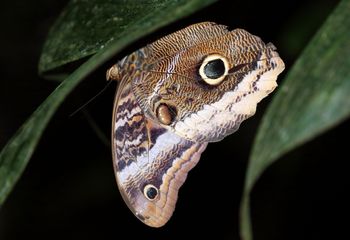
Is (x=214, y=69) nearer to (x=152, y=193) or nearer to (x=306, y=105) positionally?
(x=152, y=193)

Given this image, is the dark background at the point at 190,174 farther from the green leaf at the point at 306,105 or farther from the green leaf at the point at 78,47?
the green leaf at the point at 306,105

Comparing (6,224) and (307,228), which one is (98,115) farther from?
(6,224)

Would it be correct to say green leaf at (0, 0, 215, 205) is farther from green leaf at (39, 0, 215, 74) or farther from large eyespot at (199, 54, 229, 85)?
large eyespot at (199, 54, 229, 85)

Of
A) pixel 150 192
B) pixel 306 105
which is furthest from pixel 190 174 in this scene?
pixel 306 105

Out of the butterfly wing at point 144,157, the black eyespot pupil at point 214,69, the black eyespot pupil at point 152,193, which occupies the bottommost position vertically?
the black eyespot pupil at point 152,193

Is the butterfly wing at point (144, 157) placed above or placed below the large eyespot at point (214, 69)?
below

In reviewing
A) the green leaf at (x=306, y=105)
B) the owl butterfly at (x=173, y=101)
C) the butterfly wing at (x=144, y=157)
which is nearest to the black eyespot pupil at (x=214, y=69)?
the owl butterfly at (x=173, y=101)

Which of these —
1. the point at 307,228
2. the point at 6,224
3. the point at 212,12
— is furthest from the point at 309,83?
the point at 6,224
